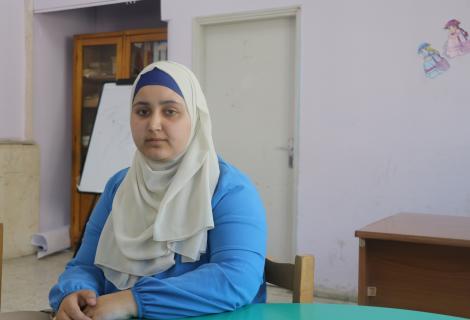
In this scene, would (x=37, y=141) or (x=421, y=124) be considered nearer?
(x=421, y=124)

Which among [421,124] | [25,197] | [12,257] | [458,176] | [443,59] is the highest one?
[443,59]

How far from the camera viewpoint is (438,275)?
1853 mm

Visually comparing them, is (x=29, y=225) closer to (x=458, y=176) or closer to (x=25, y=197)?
(x=25, y=197)

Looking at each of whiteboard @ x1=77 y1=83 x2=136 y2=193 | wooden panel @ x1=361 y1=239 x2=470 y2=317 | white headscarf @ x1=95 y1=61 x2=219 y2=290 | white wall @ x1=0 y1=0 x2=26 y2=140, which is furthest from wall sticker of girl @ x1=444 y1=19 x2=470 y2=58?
white wall @ x1=0 y1=0 x2=26 y2=140

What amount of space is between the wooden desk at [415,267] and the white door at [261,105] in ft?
5.63

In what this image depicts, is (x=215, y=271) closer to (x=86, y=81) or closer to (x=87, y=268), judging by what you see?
(x=87, y=268)

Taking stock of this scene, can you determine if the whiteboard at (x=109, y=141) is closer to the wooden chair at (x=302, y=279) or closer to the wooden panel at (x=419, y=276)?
the wooden panel at (x=419, y=276)

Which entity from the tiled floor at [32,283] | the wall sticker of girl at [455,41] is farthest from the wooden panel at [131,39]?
the wall sticker of girl at [455,41]

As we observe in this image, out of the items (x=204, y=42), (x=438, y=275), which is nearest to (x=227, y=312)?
(x=438, y=275)

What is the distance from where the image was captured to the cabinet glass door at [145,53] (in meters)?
4.54

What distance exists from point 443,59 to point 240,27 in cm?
144

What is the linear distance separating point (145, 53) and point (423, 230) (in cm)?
334

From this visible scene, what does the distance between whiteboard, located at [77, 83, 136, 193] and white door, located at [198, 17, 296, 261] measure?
30.3 inches

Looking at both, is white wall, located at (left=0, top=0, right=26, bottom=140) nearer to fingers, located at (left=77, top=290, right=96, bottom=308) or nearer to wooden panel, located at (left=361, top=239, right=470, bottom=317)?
wooden panel, located at (left=361, top=239, right=470, bottom=317)
